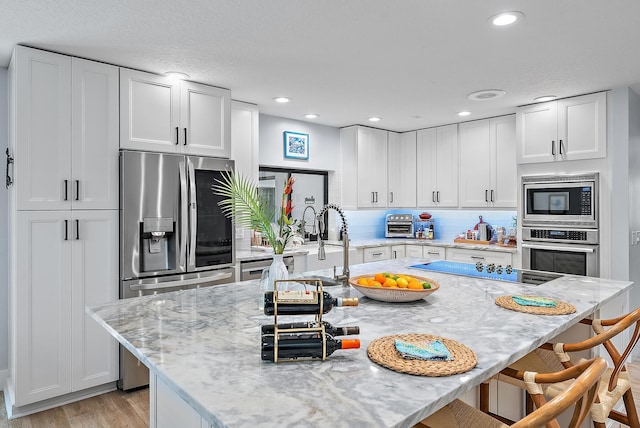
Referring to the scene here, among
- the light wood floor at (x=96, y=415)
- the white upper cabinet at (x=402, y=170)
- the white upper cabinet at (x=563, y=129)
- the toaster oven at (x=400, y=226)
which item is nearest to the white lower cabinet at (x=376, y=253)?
the toaster oven at (x=400, y=226)

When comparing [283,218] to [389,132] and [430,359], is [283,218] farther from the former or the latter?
[389,132]

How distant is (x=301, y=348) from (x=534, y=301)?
4.01 feet

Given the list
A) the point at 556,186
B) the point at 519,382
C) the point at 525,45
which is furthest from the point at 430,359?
the point at 556,186

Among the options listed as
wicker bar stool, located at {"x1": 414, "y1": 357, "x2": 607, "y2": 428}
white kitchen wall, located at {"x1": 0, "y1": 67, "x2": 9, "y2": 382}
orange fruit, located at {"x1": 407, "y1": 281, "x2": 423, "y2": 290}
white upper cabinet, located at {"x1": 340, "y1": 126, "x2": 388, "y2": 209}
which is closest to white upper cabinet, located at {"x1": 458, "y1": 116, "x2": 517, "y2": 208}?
white upper cabinet, located at {"x1": 340, "y1": 126, "x2": 388, "y2": 209}

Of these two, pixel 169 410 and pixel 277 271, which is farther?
pixel 277 271

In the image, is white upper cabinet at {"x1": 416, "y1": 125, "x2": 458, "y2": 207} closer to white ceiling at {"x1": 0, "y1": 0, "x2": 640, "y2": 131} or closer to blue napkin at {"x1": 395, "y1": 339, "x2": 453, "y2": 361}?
white ceiling at {"x1": 0, "y1": 0, "x2": 640, "y2": 131}

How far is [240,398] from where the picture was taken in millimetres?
966

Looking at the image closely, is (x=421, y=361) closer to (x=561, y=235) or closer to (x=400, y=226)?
(x=561, y=235)

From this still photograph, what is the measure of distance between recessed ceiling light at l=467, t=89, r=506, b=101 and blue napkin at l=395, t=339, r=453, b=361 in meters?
3.13

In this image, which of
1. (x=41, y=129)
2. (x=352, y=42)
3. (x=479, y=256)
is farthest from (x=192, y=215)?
(x=479, y=256)

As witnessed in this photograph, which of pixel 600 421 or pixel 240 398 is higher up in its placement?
pixel 240 398

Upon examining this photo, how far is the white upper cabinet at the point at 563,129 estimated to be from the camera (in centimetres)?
374

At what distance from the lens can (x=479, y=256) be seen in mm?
4684

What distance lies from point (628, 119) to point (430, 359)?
3602 mm
